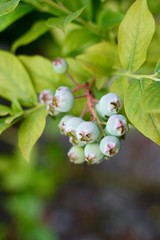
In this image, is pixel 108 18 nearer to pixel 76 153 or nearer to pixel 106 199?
pixel 76 153

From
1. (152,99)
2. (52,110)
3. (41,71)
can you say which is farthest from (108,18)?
(152,99)

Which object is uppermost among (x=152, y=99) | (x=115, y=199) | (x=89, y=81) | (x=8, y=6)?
(x=8, y=6)

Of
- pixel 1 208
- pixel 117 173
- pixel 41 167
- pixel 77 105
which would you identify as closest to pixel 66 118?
pixel 77 105

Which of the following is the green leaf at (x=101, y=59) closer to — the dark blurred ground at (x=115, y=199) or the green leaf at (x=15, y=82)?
the green leaf at (x=15, y=82)

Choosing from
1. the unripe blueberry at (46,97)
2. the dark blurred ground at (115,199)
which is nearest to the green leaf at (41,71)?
the unripe blueberry at (46,97)

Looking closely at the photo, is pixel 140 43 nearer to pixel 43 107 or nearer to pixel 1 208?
pixel 43 107

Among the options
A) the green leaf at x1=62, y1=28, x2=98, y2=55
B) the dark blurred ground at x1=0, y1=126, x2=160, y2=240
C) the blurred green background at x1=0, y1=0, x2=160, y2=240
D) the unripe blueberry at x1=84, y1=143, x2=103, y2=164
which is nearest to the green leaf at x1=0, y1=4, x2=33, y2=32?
the green leaf at x1=62, y1=28, x2=98, y2=55

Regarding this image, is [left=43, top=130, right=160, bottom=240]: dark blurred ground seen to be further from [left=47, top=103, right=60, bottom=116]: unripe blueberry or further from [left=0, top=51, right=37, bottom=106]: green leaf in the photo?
[left=47, top=103, right=60, bottom=116]: unripe blueberry

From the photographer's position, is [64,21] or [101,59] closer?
[64,21]
